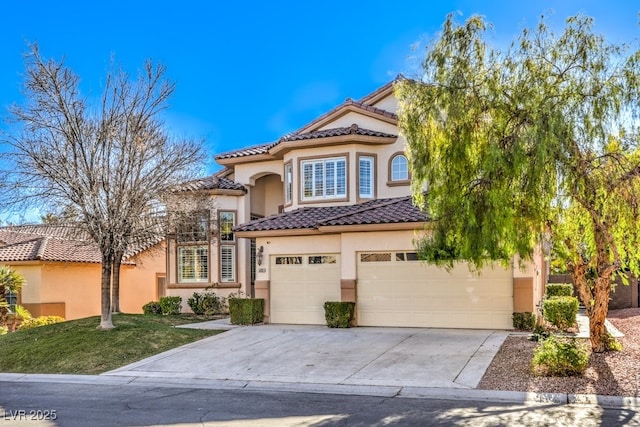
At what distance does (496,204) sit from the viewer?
1001cm

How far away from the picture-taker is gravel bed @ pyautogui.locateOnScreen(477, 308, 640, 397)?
9.51 metres

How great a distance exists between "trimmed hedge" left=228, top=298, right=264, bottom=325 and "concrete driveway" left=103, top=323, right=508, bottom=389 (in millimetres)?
1981

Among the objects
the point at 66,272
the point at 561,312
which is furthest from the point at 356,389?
the point at 66,272

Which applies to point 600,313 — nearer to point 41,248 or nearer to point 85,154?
point 85,154

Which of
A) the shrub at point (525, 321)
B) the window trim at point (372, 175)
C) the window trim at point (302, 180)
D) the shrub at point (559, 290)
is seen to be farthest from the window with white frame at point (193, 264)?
the shrub at point (559, 290)

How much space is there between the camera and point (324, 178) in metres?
21.6

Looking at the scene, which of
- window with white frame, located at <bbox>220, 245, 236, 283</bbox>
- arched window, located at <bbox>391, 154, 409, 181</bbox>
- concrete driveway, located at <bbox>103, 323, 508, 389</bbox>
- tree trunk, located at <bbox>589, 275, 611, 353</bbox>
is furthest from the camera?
window with white frame, located at <bbox>220, 245, 236, 283</bbox>

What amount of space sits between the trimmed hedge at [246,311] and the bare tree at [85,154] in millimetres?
4189

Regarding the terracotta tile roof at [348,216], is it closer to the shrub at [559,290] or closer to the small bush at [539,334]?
the small bush at [539,334]

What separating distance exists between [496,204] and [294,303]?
10771mm

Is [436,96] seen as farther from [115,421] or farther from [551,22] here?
[115,421]

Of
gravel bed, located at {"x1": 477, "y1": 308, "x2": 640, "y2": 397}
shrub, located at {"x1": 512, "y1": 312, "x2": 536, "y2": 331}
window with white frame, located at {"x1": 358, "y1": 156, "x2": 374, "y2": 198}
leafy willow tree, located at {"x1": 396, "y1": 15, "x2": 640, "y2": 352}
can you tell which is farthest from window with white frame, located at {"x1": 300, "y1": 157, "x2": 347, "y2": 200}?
leafy willow tree, located at {"x1": 396, "y1": 15, "x2": 640, "y2": 352}

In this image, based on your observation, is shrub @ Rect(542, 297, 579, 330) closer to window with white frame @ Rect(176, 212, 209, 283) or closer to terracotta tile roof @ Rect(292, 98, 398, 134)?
terracotta tile roof @ Rect(292, 98, 398, 134)

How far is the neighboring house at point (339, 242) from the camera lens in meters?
17.2
